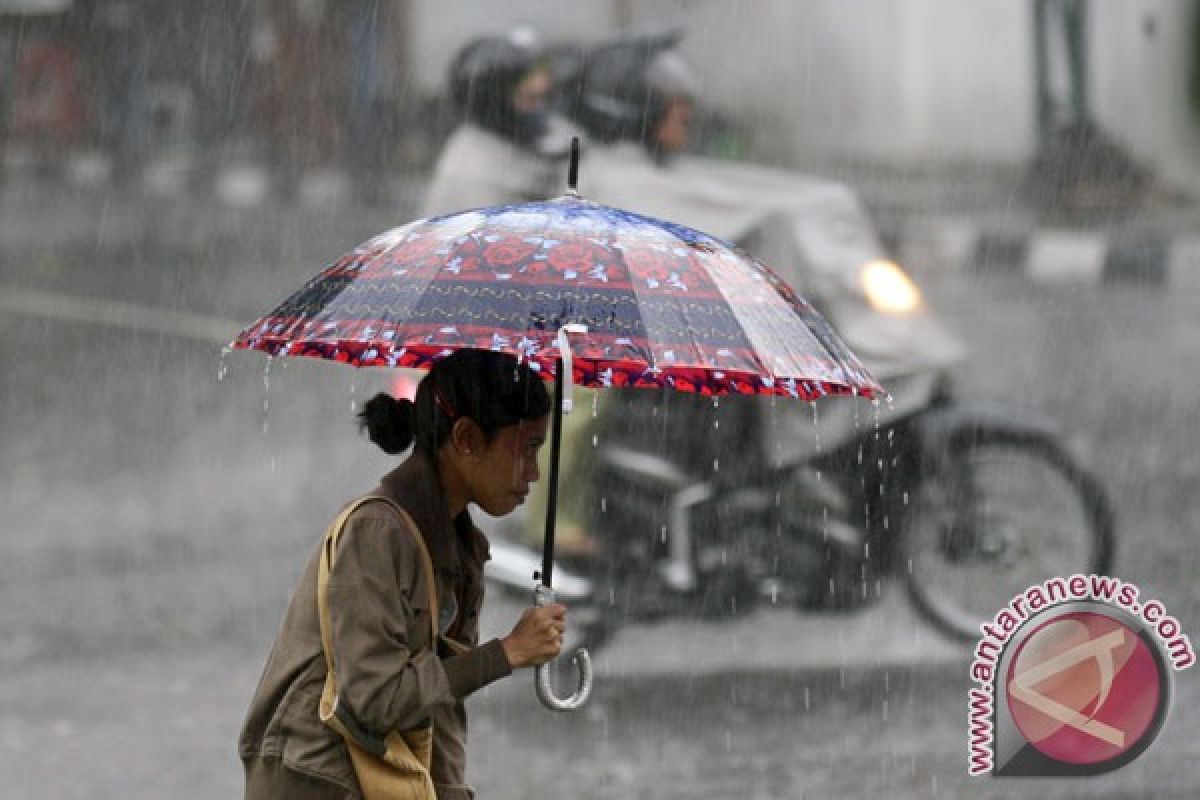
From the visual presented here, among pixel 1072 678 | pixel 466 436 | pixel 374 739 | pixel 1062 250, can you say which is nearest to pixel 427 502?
pixel 466 436

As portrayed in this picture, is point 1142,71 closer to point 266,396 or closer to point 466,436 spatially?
point 266,396

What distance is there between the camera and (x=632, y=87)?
21.7 ft

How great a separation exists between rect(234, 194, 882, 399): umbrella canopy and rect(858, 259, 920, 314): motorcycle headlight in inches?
127

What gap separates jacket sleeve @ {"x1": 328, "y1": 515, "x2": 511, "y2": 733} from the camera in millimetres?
2781

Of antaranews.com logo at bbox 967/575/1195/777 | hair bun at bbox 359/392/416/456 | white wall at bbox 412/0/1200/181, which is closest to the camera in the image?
hair bun at bbox 359/392/416/456

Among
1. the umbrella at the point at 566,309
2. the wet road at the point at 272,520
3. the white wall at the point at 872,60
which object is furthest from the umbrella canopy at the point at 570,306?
the white wall at the point at 872,60

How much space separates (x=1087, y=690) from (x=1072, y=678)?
0.05m

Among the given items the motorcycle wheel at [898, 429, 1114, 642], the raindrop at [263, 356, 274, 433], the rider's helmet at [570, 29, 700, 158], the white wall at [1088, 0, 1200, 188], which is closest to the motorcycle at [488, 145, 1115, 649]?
the motorcycle wheel at [898, 429, 1114, 642]

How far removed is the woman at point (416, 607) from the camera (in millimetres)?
2803

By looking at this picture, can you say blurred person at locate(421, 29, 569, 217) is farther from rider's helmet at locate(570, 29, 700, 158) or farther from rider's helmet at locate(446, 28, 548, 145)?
rider's helmet at locate(570, 29, 700, 158)

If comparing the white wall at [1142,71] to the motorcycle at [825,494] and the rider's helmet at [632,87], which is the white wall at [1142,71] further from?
the rider's helmet at [632,87]

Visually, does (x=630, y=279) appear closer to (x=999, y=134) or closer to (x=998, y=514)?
(x=998, y=514)

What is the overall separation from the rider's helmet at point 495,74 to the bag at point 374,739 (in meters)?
3.86

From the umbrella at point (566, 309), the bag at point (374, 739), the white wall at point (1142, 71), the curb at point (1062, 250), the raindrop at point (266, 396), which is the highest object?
the white wall at point (1142, 71)
